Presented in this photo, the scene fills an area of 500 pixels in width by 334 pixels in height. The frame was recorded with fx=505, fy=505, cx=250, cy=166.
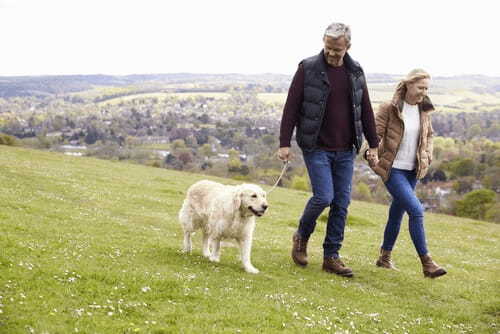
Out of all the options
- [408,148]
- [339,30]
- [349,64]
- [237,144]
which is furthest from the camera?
[237,144]

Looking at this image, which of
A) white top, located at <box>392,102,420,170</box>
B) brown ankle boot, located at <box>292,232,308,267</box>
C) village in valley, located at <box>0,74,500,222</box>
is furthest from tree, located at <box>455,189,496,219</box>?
brown ankle boot, located at <box>292,232,308,267</box>

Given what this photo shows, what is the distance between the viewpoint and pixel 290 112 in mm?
9656

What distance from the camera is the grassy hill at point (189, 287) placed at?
6.74 metres

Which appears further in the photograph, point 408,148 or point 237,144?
point 237,144

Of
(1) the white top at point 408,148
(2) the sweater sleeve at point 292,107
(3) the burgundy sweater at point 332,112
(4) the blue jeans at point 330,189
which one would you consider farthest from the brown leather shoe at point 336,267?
(2) the sweater sleeve at point 292,107

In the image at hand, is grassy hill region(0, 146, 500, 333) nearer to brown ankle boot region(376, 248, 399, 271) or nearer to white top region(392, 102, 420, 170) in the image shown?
brown ankle boot region(376, 248, 399, 271)

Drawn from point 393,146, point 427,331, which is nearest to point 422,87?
point 393,146

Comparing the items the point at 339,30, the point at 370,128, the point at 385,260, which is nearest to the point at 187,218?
the point at 370,128

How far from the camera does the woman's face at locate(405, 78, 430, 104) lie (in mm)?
9938

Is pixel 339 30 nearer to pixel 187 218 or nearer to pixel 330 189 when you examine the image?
pixel 330 189

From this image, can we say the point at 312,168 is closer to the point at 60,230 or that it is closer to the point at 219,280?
the point at 219,280

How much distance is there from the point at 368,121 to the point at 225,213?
3364 millimetres

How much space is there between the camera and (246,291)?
848 cm

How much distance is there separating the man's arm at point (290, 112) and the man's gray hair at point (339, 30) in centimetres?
88
